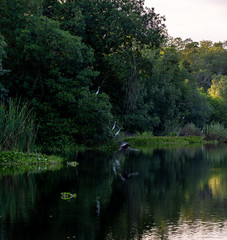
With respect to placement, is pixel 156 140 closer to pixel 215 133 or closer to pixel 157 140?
pixel 157 140

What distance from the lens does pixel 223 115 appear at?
57.1 meters

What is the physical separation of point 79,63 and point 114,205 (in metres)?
20.7

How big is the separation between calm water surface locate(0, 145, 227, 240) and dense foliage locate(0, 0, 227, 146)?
9956 mm

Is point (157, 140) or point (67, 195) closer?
point (67, 195)

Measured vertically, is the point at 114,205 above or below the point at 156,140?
above

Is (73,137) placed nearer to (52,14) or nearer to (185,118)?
(52,14)

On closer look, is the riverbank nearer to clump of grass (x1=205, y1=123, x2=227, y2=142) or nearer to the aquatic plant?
clump of grass (x1=205, y1=123, x2=227, y2=142)

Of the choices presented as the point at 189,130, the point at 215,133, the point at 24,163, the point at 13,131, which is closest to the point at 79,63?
→ the point at 13,131

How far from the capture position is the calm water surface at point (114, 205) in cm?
788

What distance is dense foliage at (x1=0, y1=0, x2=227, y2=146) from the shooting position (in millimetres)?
27562

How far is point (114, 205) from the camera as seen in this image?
1041 cm

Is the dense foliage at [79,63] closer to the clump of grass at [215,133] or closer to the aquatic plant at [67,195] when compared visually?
the clump of grass at [215,133]

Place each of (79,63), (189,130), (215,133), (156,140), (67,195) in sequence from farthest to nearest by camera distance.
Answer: (215,133) → (189,130) → (156,140) → (79,63) → (67,195)

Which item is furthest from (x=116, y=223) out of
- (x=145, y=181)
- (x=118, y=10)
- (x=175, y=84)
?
(x=175, y=84)
